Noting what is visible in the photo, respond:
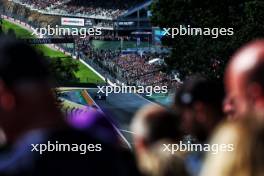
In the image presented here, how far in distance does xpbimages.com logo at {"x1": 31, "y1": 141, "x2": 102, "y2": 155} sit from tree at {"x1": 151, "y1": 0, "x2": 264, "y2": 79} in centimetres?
1364

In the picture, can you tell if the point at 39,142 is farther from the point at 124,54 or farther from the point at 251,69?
the point at 124,54

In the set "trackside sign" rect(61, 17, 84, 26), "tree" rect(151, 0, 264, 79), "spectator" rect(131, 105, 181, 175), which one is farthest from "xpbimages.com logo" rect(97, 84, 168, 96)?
"trackside sign" rect(61, 17, 84, 26)

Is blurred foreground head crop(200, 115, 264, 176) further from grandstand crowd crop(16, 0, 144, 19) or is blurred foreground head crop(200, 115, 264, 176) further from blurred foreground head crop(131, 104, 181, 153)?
grandstand crowd crop(16, 0, 144, 19)

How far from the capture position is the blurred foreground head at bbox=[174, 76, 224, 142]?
2.37 metres

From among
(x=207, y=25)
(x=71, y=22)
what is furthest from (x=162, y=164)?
(x=71, y=22)

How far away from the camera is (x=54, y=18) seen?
4816cm

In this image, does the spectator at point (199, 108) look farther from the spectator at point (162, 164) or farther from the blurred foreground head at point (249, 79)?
the blurred foreground head at point (249, 79)

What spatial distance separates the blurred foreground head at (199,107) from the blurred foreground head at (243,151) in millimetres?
715

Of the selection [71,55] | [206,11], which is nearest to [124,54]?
[71,55]

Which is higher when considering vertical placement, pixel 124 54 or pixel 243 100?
pixel 243 100

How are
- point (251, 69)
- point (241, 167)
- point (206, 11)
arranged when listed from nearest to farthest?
1. point (241, 167)
2. point (251, 69)
3. point (206, 11)

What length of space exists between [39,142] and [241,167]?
18.0 inches

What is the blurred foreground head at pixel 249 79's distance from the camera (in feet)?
5.54

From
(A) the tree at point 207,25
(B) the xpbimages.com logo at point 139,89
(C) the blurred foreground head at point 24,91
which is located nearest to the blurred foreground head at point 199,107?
(C) the blurred foreground head at point 24,91
